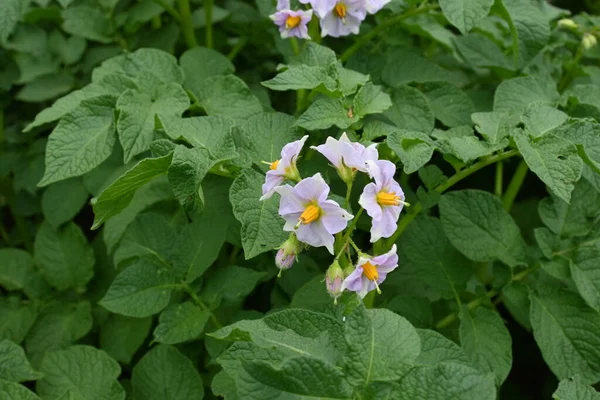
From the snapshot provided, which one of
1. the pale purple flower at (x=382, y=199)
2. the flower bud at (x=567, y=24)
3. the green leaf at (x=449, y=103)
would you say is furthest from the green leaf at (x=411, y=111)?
the flower bud at (x=567, y=24)

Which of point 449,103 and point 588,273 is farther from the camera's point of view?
point 449,103

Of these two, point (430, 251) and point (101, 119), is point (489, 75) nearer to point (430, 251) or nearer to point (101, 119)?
point (430, 251)

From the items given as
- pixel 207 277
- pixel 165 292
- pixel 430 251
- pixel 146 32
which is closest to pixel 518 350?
pixel 430 251

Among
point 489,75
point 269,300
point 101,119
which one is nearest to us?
point 101,119

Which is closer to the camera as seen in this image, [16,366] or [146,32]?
[16,366]

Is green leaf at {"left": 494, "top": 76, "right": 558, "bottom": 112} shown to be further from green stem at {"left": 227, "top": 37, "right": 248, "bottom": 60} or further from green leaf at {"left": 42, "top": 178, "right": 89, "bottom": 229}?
green leaf at {"left": 42, "top": 178, "right": 89, "bottom": 229}

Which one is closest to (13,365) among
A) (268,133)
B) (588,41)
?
(268,133)

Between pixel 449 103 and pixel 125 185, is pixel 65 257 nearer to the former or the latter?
pixel 125 185
